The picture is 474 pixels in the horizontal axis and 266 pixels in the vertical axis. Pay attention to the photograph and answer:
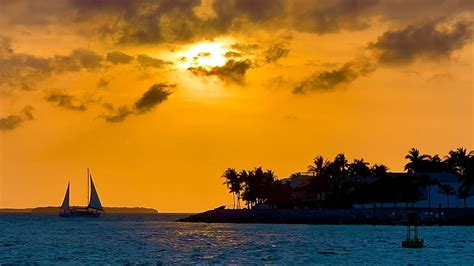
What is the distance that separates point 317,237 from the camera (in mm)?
155125

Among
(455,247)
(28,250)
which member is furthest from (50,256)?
(455,247)

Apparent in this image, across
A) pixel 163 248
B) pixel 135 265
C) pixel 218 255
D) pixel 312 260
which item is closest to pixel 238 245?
pixel 163 248

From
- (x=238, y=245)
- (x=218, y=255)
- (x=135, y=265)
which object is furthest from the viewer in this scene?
(x=238, y=245)

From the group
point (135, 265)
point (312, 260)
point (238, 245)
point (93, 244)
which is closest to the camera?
point (135, 265)

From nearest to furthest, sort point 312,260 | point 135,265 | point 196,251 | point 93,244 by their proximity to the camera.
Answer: point 135,265, point 312,260, point 196,251, point 93,244

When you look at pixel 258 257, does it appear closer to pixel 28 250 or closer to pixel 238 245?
pixel 238 245

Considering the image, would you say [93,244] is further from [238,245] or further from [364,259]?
[364,259]

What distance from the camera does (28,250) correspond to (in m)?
123

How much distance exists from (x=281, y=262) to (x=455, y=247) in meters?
34.5

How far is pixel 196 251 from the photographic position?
11619 cm

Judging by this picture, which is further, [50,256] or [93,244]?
[93,244]

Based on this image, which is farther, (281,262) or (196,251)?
(196,251)

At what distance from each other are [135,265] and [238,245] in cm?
3786

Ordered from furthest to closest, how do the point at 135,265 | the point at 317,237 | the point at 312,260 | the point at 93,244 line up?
the point at 317,237 < the point at 93,244 < the point at 312,260 < the point at 135,265
